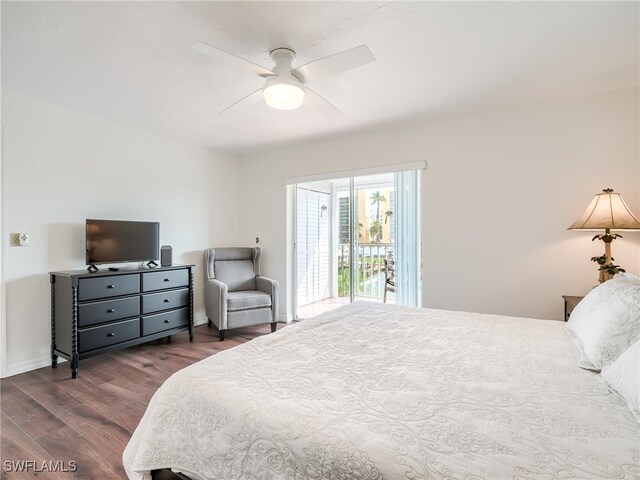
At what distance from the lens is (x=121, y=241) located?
3324mm

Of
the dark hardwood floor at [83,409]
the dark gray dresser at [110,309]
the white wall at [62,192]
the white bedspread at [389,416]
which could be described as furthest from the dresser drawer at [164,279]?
the white bedspread at [389,416]

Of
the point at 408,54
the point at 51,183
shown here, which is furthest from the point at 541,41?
the point at 51,183

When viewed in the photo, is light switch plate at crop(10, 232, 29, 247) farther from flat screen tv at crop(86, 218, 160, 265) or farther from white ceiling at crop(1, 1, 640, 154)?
white ceiling at crop(1, 1, 640, 154)

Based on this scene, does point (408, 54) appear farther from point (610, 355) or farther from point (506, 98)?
point (610, 355)

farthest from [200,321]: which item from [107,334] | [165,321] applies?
[107,334]

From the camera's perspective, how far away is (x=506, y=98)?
9.43ft

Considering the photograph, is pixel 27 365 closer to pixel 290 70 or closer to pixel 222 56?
pixel 222 56

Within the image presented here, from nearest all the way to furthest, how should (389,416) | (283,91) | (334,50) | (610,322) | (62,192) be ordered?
(389,416), (610,322), (283,91), (334,50), (62,192)

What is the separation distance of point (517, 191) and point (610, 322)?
6.55 ft

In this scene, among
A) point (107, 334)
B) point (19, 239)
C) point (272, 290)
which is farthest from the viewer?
point (272, 290)

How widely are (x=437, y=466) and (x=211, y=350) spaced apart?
10.1ft

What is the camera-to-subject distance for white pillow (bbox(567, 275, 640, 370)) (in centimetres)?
129

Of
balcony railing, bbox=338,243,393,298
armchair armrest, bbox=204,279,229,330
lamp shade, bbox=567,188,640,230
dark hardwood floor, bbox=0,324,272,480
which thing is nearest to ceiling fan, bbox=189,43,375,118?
lamp shade, bbox=567,188,640,230

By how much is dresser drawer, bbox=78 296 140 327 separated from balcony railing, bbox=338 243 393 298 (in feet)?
11.3
